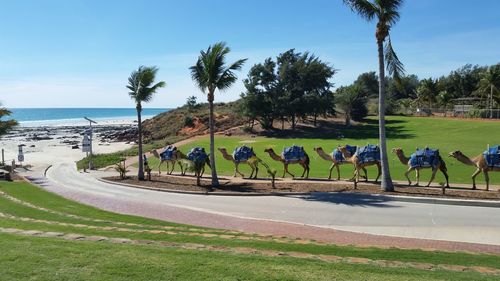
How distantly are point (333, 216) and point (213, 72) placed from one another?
11121 millimetres

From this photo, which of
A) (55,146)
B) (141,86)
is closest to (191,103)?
(55,146)

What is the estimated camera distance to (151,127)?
89375mm

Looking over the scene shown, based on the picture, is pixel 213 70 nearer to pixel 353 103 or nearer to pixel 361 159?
pixel 361 159

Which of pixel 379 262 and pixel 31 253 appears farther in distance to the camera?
pixel 379 262

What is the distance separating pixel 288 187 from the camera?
76.7 feet

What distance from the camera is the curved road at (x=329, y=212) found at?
14852 millimetres

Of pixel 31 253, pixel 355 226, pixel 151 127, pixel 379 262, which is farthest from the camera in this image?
pixel 151 127

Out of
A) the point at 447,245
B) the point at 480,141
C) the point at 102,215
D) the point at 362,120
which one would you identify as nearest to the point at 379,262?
the point at 447,245

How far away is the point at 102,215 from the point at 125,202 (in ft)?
15.0

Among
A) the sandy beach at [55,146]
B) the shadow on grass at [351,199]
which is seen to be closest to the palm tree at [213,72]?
the shadow on grass at [351,199]

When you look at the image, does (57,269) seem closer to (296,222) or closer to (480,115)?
(296,222)

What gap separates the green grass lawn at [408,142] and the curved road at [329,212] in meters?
6.73

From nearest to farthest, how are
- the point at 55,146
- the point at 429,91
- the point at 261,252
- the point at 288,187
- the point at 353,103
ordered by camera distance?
the point at 261,252 < the point at 288,187 < the point at 353,103 < the point at 55,146 < the point at 429,91

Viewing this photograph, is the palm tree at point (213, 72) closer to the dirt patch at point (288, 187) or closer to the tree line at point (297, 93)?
the dirt patch at point (288, 187)
